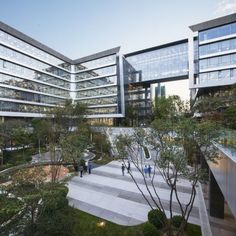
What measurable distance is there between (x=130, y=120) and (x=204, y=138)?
5681cm

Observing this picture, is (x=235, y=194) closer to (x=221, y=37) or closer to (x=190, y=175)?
(x=190, y=175)

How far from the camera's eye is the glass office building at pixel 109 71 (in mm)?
47219

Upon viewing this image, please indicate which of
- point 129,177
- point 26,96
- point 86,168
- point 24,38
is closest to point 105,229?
point 129,177

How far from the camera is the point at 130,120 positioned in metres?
66.5

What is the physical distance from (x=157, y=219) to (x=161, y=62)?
2485 inches

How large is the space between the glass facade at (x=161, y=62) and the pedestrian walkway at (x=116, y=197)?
1978 inches

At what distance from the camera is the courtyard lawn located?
464 inches

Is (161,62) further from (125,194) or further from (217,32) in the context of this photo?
(125,194)

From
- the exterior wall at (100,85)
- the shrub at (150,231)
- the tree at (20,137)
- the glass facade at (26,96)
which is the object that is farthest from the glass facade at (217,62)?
the shrub at (150,231)

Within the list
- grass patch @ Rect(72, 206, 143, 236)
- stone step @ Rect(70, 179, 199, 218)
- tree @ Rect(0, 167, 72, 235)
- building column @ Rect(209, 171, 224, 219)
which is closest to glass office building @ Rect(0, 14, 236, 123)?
building column @ Rect(209, 171, 224, 219)

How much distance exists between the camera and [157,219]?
1188cm

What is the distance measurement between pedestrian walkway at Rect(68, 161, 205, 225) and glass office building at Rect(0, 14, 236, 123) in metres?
31.9

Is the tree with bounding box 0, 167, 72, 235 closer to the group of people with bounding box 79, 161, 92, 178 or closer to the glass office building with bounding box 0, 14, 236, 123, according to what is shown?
the group of people with bounding box 79, 161, 92, 178

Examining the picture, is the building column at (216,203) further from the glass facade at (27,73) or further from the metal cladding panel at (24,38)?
the metal cladding panel at (24,38)
